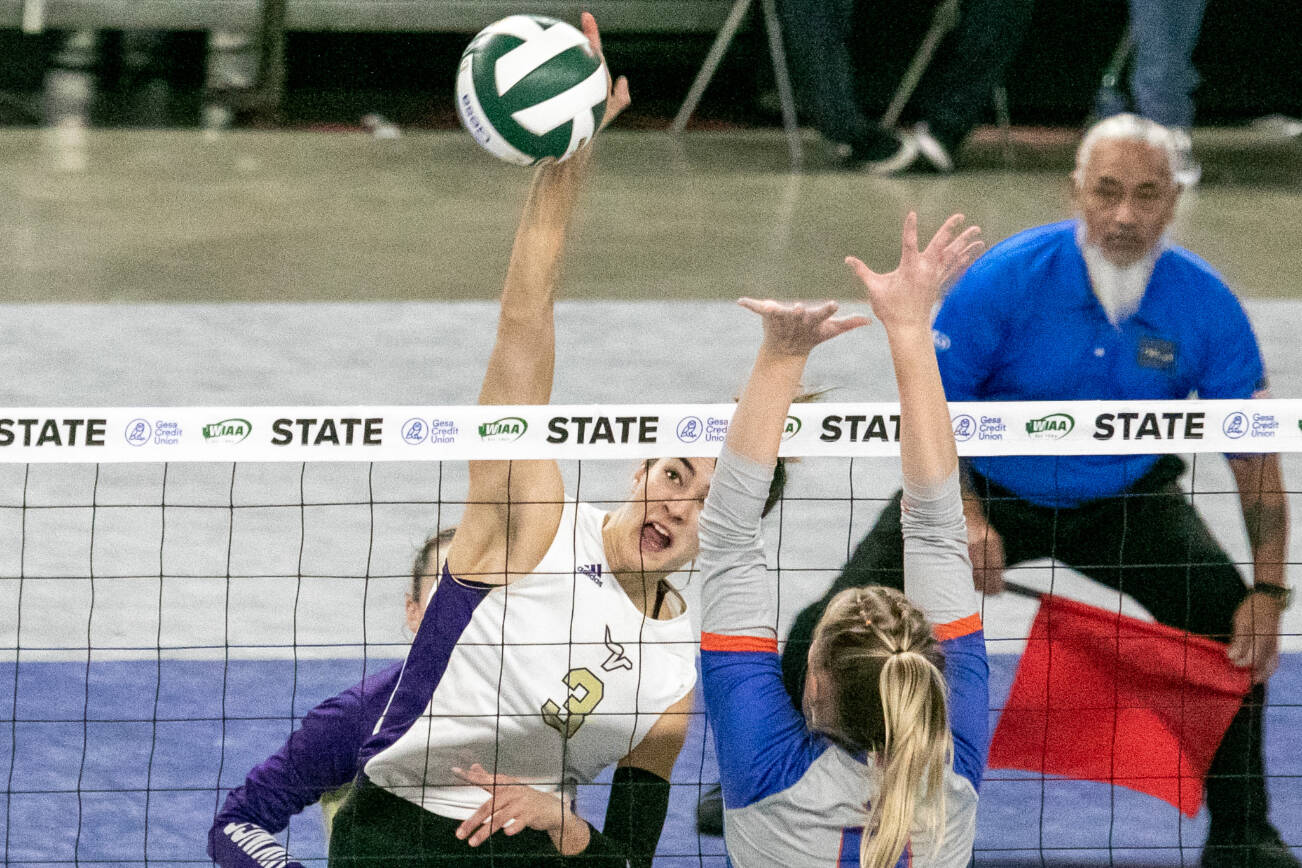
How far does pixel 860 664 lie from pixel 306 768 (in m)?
1.35

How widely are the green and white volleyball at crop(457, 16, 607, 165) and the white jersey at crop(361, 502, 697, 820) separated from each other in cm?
75

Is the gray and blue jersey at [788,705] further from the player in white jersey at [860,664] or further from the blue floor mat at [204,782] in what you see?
the blue floor mat at [204,782]

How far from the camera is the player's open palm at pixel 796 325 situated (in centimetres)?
251

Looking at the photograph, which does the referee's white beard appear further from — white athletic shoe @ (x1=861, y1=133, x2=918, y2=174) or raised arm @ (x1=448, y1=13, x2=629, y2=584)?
white athletic shoe @ (x1=861, y1=133, x2=918, y2=174)

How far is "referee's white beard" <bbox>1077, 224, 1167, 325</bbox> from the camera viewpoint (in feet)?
12.5

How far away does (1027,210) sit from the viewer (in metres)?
9.59

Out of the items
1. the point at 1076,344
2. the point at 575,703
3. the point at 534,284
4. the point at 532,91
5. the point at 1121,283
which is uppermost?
the point at 532,91

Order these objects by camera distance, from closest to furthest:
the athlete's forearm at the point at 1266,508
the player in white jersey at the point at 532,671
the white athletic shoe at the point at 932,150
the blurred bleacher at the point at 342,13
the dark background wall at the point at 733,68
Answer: the player in white jersey at the point at 532,671 < the athlete's forearm at the point at 1266,508 < the white athletic shoe at the point at 932,150 < the blurred bleacher at the point at 342,13 < the dark background wall at the point at 733,68

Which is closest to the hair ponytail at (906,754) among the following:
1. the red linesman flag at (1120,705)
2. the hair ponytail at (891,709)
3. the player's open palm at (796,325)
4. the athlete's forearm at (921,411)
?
the hair ponytail at (891,709)

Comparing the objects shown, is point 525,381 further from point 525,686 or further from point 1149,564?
point 1149,564

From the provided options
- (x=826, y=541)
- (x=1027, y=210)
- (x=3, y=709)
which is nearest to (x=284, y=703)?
(x=3, y=709)

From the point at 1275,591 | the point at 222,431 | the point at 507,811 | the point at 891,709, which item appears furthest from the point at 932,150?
the point at 891,709

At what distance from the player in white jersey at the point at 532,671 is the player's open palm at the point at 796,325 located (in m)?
0.54

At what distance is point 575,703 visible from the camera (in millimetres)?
3152
